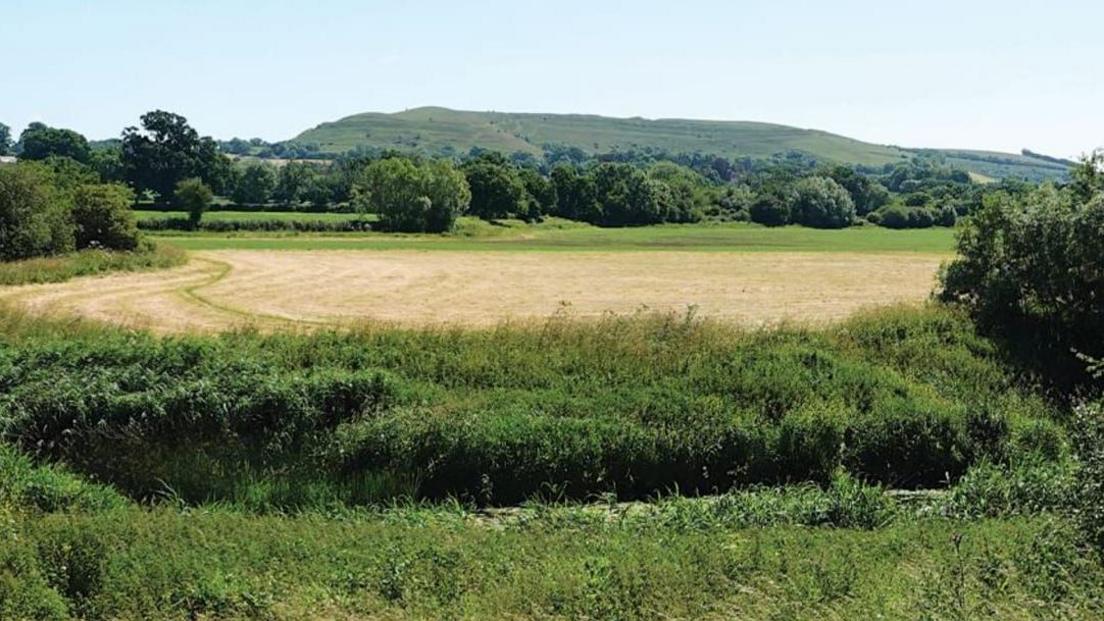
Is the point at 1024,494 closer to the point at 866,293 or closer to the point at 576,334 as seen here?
the point at 576,334

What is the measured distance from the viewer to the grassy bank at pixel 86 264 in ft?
123

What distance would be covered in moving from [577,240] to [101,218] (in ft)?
146

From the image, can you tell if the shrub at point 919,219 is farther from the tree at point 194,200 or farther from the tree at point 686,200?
the tree at point 194,200

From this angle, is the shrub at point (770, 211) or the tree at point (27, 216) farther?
the shrub at point (770, 211)

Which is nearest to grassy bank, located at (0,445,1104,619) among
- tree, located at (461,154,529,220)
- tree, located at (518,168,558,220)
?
tree, located at (461,154,529,220)

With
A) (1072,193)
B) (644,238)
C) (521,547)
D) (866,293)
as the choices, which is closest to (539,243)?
(644,238)

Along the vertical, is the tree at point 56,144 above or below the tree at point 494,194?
above

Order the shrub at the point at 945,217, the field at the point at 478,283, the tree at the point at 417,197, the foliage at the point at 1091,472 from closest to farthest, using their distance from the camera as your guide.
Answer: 1. the foliage at the point at 1091,472
2. the field at the point at 478,283
3. the tree at the point at 417,197
4. the shrub at the point at 945,217

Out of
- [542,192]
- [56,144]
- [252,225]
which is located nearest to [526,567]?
[252,225]

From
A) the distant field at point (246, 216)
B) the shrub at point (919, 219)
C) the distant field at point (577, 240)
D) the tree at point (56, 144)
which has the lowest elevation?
the distant field at point (577, 240)

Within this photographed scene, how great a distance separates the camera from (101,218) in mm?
45969

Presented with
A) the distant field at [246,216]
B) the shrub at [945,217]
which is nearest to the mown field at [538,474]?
the distant field at [246,216]

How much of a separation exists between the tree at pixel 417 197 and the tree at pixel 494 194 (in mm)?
14775

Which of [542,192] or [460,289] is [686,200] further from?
[460,289]
